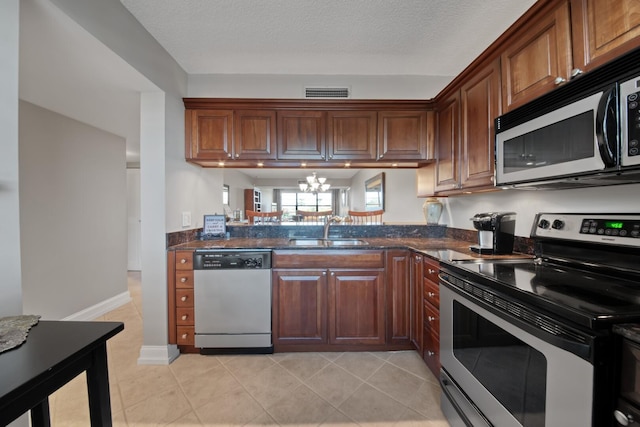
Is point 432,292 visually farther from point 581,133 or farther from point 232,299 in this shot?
point 232,299

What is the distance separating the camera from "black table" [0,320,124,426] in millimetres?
592

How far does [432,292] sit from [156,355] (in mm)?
2205

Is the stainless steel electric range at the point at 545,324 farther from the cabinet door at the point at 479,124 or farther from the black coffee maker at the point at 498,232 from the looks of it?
the cabinet door at the point at 479,124

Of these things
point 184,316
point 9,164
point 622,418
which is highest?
point 9,164

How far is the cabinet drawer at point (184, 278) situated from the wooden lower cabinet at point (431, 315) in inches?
73.4

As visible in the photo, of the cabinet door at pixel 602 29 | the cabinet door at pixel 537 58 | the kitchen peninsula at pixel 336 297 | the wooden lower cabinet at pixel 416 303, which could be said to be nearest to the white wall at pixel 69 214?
the kitchen peninsula at pixel 336 297

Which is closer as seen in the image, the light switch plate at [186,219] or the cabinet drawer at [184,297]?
the cabinet drawer at [184,297]

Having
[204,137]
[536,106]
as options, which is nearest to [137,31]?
[204,137]

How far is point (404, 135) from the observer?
2396 mm

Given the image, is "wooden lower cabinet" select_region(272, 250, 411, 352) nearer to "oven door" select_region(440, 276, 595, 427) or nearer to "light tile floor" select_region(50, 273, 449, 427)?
"light tile floor" select_region(50, 273, 449, 427)

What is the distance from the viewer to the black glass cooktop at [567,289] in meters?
0.76

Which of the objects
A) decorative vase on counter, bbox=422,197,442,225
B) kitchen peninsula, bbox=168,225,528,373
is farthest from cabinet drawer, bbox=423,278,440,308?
decorative vase on counter, bbox=422,197,442,225

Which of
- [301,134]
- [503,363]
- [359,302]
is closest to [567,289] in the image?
[503,363]

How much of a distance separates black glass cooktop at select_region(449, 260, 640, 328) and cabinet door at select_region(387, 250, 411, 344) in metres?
0.72
